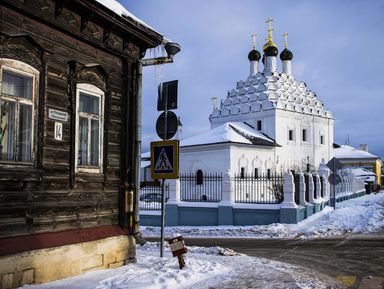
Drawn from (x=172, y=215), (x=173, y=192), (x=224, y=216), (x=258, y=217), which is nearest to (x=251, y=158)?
(x=173, y=192)

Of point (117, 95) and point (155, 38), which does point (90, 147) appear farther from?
point (155, 38)

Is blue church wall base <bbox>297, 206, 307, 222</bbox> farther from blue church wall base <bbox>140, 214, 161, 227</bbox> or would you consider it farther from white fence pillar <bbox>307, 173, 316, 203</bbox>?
blue church wall base <bbox>140, 214, 161, 227</bbox>

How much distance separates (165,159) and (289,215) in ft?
36.0

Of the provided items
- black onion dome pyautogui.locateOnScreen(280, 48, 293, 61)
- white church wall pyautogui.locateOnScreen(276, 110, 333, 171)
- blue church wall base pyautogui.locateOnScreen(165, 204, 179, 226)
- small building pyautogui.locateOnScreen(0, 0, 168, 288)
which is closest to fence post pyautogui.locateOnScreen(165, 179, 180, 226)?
blue church wall base pyautogui.locateOnScreen(165, 204, 179, 226)

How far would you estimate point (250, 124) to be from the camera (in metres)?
48.5

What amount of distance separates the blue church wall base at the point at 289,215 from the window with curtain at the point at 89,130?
1213cm

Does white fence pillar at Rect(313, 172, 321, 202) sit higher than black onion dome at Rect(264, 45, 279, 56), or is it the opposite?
black onion dome at Rect(264, 45, 279, 56)

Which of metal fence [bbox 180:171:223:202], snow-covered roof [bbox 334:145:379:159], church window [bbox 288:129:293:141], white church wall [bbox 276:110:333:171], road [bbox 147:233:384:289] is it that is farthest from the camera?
snow-covered roof [bbox 334:145:379:159]

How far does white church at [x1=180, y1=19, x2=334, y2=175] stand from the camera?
126ft

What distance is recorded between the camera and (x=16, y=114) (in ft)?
22.8

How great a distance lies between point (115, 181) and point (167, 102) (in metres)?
2.27

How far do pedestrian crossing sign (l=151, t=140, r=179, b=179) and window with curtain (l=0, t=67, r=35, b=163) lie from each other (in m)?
3.09

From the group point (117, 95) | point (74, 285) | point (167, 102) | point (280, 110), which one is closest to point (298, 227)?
point (167, 102)

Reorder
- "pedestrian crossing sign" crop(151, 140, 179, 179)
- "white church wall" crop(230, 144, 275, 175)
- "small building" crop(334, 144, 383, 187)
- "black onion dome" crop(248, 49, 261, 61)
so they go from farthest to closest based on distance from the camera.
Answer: "small building" crop(334, 144, 383, 187) → "black onion dome" crop(248, 49, 261, 61) → "white church wall" crop(230, 144, 275, 175) → "pedestrian crossing sign" crop(151, 140, 179, 179)
